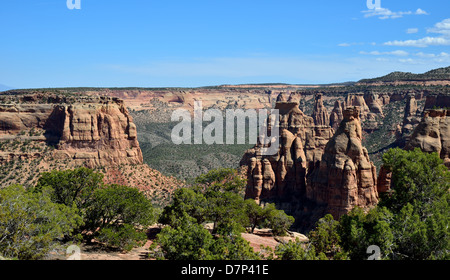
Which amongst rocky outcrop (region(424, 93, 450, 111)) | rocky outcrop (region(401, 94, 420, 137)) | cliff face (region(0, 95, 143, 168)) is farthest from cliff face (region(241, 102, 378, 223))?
rocky outcrop (region(401, 94, 420, 137))

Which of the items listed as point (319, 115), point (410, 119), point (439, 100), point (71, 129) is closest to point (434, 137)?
point (71, 129)

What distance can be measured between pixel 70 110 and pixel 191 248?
211 feet

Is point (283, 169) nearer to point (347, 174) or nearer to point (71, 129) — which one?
point (347, 174)

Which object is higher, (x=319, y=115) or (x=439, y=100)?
(x=439, y=100)

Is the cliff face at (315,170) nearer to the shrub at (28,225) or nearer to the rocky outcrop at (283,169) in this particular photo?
the rocky outcrop at (283,169)

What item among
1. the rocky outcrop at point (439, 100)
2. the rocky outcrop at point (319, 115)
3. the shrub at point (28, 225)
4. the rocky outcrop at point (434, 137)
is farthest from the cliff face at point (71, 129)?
the rocky outcrop at point (439, 100)

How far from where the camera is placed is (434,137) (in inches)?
2090

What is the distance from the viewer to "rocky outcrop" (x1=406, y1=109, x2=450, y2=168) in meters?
52.3

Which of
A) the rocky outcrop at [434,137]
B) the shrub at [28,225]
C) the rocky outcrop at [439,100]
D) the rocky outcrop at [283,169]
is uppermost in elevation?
the rocky outcrop at [439,100]

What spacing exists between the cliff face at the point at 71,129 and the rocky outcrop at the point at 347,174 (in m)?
46.6

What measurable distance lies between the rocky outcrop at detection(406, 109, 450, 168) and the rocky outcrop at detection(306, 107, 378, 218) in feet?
22.3

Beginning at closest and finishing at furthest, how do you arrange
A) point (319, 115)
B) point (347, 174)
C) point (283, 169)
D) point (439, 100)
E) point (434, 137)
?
point (347, 174) → point (434, 137) → point (283, 169) → point (439, 100) → point (319, 115)

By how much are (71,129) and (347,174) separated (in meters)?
55.7

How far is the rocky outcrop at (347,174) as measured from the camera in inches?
2036
